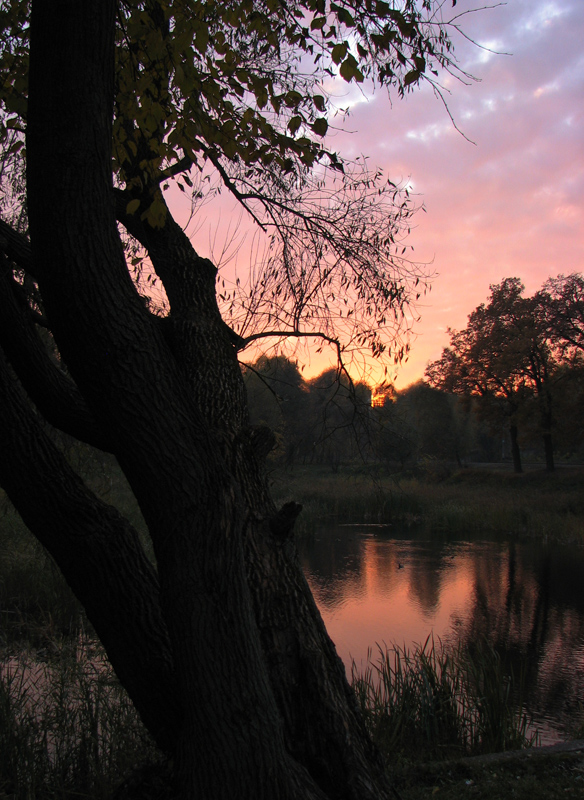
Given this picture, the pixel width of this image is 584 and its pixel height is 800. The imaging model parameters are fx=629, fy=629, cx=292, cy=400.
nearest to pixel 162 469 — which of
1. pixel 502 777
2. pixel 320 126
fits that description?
pixel 320 126

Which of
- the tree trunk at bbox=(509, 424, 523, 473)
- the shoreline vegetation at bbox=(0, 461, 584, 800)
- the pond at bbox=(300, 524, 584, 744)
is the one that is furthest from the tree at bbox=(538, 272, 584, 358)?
the shoreline vegetation at bbox=(0, 461, 584, 800)

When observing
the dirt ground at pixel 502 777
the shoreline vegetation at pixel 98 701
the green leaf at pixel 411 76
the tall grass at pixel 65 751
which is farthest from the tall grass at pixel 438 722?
the green leaf at pixel 411 76

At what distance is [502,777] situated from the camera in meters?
3.79

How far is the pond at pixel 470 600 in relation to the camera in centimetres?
898

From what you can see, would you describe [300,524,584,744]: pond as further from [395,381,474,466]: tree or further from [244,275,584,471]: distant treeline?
[395,381,474,466]: tree

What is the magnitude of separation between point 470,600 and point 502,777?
9.58 m

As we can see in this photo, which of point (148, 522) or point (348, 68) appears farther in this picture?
point (348, 68)

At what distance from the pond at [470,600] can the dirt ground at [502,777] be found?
2885 mm

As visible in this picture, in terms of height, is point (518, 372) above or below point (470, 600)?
above

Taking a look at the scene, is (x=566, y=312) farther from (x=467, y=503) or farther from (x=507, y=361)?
(x=467, y=503)

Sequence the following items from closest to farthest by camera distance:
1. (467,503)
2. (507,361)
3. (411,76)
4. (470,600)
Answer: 1. (411,76)
2. (470,600)
3. (467,503)
4. (507,361)

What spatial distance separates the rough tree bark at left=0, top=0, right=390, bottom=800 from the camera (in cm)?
237

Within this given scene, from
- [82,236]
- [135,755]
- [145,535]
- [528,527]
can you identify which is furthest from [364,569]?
[82,236]

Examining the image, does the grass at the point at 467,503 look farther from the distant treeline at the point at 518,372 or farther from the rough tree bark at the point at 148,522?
the rough tree bark at the point at 148,522
